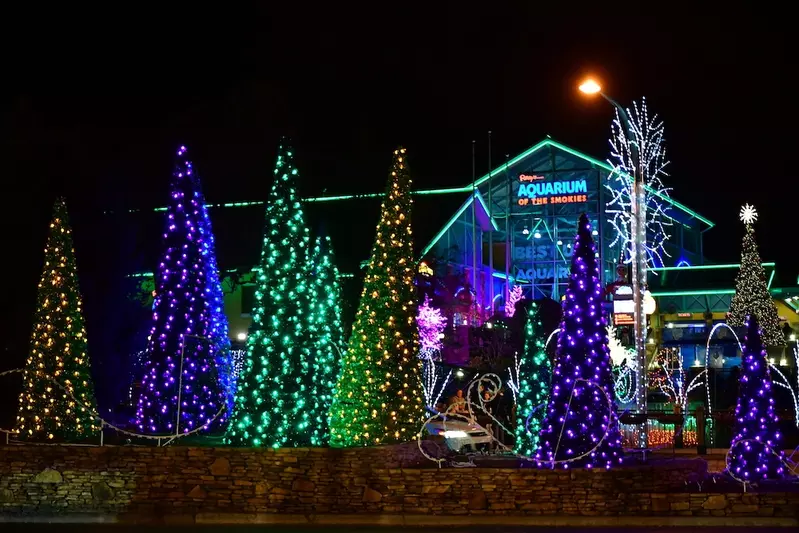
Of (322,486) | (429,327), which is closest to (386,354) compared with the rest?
(322,486)

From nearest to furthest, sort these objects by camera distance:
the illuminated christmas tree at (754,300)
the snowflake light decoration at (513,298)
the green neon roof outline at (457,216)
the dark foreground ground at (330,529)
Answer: the dark foreground ground at (330,529)
the illuminated christmas tree at (754,300)
the green neon roof outline at (457,216)
the snowflake light decoration at (513,298)

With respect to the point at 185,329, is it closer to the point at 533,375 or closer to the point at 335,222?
the point at 533,375

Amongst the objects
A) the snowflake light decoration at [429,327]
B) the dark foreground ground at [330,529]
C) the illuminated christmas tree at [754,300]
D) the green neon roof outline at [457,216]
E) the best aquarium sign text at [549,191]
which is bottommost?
the dark foreground ground at [330,529]

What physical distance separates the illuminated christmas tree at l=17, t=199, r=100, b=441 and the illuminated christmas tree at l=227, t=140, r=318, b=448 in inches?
162

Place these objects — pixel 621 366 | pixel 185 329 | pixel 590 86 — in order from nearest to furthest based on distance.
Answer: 1. pixel 590 86
2. pixel 185 329
3. pixel 621 366

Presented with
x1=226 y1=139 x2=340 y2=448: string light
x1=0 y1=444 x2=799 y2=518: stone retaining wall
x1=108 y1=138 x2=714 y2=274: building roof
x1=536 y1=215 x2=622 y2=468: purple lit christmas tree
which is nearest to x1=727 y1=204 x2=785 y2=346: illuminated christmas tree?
x1=108 y1=138 x2=714 y2=274: building roof

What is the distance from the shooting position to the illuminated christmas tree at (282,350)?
16516mm

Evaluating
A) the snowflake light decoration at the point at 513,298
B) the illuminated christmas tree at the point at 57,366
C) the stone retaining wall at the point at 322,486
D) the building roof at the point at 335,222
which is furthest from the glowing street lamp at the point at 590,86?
the snowflake light decoration at the point at 513,298

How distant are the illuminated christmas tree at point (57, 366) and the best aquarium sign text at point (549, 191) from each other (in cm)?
3049

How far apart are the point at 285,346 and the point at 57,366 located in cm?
533

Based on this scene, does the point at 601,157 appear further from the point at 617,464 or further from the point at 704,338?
the point at 617,464

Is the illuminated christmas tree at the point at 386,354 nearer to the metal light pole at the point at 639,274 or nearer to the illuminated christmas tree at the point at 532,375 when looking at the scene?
the illuminated christmas tree at the point at 532,375

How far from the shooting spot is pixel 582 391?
15133 mm

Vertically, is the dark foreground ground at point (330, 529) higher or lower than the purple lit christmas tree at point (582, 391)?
lower
